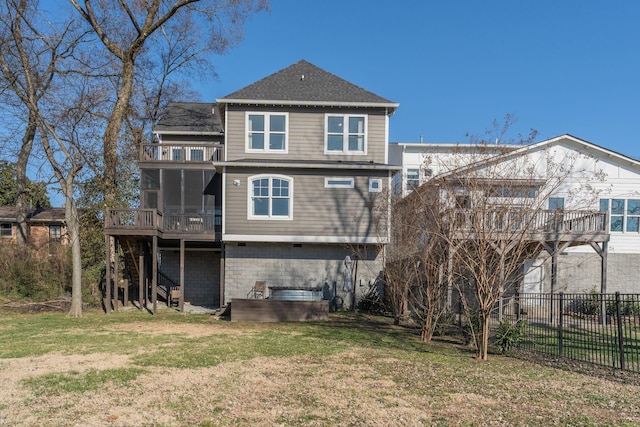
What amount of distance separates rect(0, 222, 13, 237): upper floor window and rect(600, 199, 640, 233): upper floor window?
117 feet

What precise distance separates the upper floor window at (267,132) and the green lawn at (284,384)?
28.7ft

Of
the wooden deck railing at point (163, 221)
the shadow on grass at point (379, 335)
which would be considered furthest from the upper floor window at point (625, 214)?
the wooden deck railing at point (163, 221)

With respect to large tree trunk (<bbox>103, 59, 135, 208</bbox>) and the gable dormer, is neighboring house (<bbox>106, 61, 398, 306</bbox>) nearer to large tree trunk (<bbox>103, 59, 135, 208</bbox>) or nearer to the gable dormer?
the gable dormer

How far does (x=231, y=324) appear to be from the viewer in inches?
548

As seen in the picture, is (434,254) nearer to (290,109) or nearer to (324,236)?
(324,236)

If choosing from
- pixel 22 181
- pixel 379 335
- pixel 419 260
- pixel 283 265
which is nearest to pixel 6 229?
pixel 22 181

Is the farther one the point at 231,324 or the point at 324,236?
the point at 324,236

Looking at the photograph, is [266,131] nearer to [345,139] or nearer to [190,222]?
[345,139]

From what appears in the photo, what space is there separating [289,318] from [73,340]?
21.0ft

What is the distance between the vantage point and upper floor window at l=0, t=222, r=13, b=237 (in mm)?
30344

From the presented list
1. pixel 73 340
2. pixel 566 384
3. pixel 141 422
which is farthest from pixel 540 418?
pixel 73 340

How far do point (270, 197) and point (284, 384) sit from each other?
1122cm

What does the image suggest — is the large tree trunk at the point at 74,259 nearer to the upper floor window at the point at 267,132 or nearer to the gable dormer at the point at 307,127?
the gable dormer at the point at 307,127

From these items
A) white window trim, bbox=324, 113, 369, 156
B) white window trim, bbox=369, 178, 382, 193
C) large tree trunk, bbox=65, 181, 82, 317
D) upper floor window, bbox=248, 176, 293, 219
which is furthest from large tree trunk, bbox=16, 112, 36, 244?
white window trim, bbox=369, 178, 382, 193
